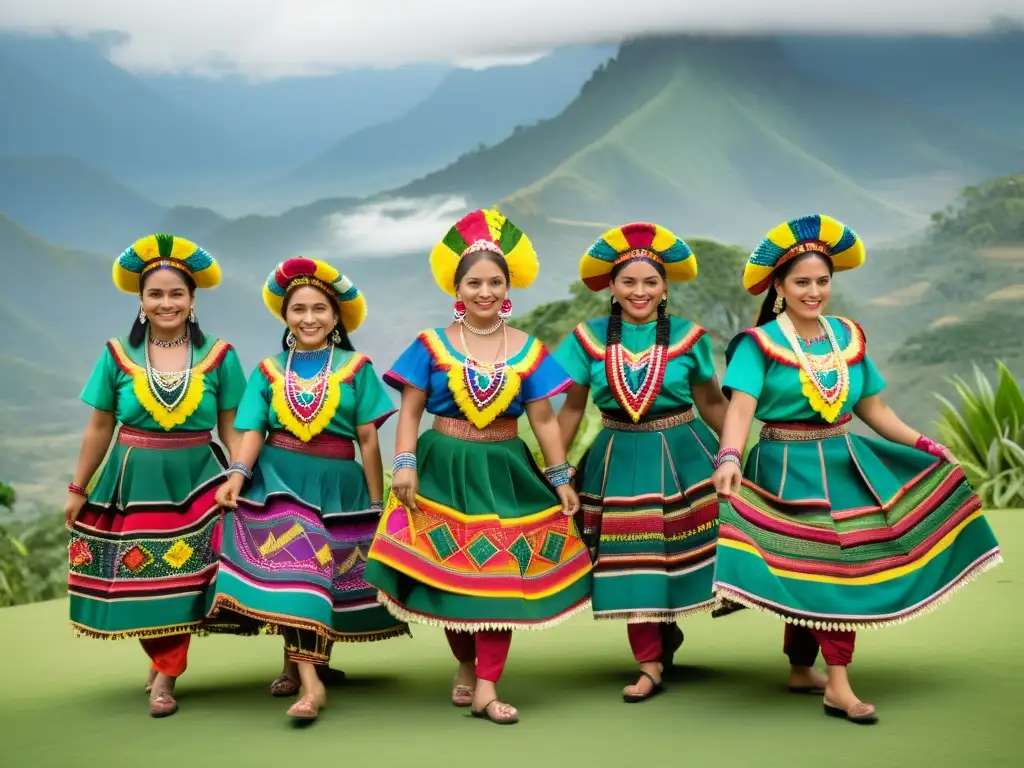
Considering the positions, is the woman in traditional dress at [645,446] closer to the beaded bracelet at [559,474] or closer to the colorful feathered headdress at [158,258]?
the beaded bracelet at [559,474]

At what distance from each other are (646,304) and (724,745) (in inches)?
58.0

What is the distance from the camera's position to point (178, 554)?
447 cm

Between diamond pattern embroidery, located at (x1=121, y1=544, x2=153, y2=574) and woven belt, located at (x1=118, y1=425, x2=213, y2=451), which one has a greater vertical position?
woven belt, located at (x1=118, y1=425, x2=213, y2=451)

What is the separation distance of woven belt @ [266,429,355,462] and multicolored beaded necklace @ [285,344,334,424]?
81 mm

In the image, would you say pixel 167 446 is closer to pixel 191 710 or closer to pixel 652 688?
pixel 191 710

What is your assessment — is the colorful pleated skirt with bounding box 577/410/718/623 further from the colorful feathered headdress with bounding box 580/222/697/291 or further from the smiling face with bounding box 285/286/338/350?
the smiling face with bounding box 285/286/338/350

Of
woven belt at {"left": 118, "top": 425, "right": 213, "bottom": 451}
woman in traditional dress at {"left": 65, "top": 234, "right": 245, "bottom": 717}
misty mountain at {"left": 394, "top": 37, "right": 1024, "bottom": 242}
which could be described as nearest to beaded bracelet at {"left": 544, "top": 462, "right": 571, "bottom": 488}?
woman in traditional dress at {"left": 65, "top": 234, "right": 245, "bottom": 717}

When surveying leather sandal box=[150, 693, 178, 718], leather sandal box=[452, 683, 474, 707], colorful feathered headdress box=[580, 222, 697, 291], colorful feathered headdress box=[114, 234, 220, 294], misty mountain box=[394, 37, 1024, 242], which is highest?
misty mountain box=[394, 37, 1024, 242]

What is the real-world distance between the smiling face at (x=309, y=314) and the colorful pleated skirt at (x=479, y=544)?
1.66ft

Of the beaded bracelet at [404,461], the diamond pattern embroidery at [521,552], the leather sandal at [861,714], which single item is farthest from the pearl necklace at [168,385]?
the leather sandal at [861,714]

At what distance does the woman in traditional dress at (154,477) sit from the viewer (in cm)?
444

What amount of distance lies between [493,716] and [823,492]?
1.21 m

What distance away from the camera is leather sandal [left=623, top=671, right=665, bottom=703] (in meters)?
4.34

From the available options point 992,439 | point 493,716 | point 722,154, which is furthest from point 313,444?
point 722,154
